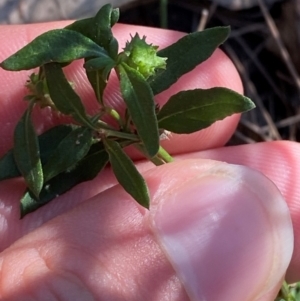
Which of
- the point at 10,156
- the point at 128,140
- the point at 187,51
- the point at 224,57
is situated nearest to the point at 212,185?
the point at 128,140

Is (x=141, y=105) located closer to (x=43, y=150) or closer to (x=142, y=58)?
(x=142, y=58)

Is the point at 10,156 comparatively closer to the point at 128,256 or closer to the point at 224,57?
the point at 128,256

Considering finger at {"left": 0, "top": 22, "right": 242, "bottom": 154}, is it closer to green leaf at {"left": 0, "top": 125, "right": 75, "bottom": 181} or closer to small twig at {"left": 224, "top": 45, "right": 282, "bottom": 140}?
green leaf at {"left": 0, "top": 125, "right": 75, "bottom": 181}

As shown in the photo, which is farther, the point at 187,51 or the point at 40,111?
the point at 40,111

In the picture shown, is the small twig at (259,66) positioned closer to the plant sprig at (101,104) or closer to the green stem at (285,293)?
the green stem at (285,293)

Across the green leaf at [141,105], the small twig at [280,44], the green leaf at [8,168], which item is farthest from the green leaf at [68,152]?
the small twig at [280,44]

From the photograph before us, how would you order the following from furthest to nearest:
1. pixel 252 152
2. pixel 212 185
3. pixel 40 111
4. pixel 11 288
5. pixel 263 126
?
pixel 263 126 → pixel 252 152 → pixel 40 111 → pixel 212 185 → pixel 11 288

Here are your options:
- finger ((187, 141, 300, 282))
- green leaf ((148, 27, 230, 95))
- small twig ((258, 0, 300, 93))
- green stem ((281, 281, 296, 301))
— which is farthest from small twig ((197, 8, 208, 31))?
green stem ((281, 281, 296, 301))

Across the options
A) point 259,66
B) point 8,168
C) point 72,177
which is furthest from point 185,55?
point 259,66
